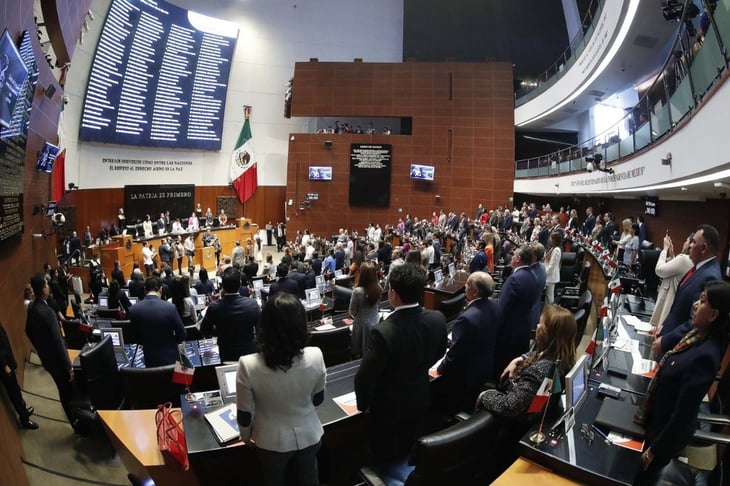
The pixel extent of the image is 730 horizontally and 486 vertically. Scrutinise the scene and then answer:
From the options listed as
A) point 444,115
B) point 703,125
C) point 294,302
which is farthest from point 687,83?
point 444,115

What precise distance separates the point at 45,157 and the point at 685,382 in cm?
866

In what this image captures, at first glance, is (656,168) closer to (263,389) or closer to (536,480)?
(536,480)

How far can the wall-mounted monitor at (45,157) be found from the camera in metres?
6.93

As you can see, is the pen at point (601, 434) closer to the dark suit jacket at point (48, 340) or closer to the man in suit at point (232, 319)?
the man in suit at point (232, 319)

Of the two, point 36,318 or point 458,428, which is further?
point 36,318

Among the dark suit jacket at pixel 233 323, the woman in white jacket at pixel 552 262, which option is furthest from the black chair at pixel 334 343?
the woman in white jacket at pixel 552 262

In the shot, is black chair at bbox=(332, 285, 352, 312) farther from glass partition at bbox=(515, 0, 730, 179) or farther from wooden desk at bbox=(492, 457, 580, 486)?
glass partition at bbox=(515, 0, 730, 179)

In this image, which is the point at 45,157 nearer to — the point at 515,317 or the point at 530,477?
the point at 515,317

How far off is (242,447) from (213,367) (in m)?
1.16

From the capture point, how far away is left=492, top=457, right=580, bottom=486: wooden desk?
6.64ft

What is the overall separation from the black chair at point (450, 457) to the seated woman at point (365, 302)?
1.32m

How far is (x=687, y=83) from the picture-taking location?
5.25m

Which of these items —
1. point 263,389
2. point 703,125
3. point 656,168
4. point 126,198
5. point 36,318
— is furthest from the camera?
point 126,198

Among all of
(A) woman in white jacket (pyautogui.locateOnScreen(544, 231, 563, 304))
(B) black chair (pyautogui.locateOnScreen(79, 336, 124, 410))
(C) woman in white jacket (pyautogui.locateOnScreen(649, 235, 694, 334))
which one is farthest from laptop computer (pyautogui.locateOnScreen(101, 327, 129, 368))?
(A) woman in white jacket (pyautogui.locateOnScreen(544, 231, 563, 304))
